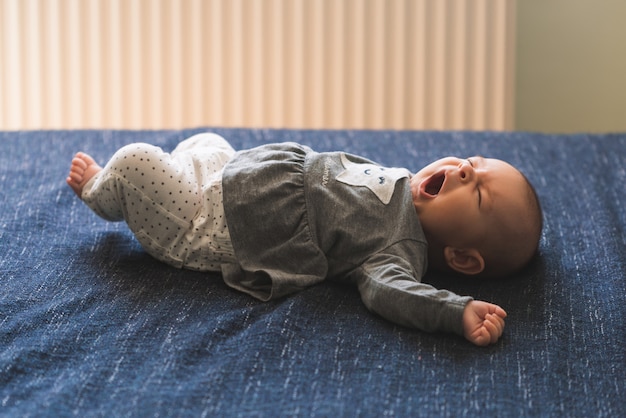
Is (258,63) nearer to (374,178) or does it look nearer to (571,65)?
(571,65)

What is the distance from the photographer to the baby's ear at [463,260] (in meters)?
1.28

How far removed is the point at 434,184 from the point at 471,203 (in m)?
0.10

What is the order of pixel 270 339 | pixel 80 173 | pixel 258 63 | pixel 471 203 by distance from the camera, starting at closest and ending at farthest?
1. pixel 270 339
2. pixel 471 203
3. pixel 80 173
4. pixel 258 63

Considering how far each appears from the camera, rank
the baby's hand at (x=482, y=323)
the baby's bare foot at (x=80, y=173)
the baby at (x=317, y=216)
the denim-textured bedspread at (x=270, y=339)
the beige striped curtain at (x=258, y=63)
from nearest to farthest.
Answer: the denim-textured bedspread at (x=270, y=339)
the baby's hand at (x=482, y=323)
the baby at (x=317, y=216)
the baby's bare foot at (x=80, y=173)
the beige striped curtain at (x=258, y=63)

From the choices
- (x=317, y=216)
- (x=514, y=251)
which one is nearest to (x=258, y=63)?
(x=317, y=216)

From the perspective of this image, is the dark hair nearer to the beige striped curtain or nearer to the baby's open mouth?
the baby's open mouth

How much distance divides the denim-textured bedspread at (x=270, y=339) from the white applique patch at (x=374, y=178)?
151mm

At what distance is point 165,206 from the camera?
1321 mm

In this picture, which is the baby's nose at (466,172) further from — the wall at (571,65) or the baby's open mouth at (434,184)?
the wall at (571,65)

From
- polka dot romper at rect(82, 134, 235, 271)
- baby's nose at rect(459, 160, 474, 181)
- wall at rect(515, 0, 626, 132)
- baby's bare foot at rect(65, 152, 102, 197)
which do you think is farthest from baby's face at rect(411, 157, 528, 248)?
wall at rect(515, 0, 626, 132)

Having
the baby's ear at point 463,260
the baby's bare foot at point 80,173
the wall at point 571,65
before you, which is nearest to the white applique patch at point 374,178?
the baby's ear at point 463,260

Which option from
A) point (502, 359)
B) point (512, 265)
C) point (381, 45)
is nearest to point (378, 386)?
point (502, 359)

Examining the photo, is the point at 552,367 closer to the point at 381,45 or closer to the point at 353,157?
the point at 353,157

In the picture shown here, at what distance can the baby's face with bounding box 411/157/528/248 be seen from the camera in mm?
1256
